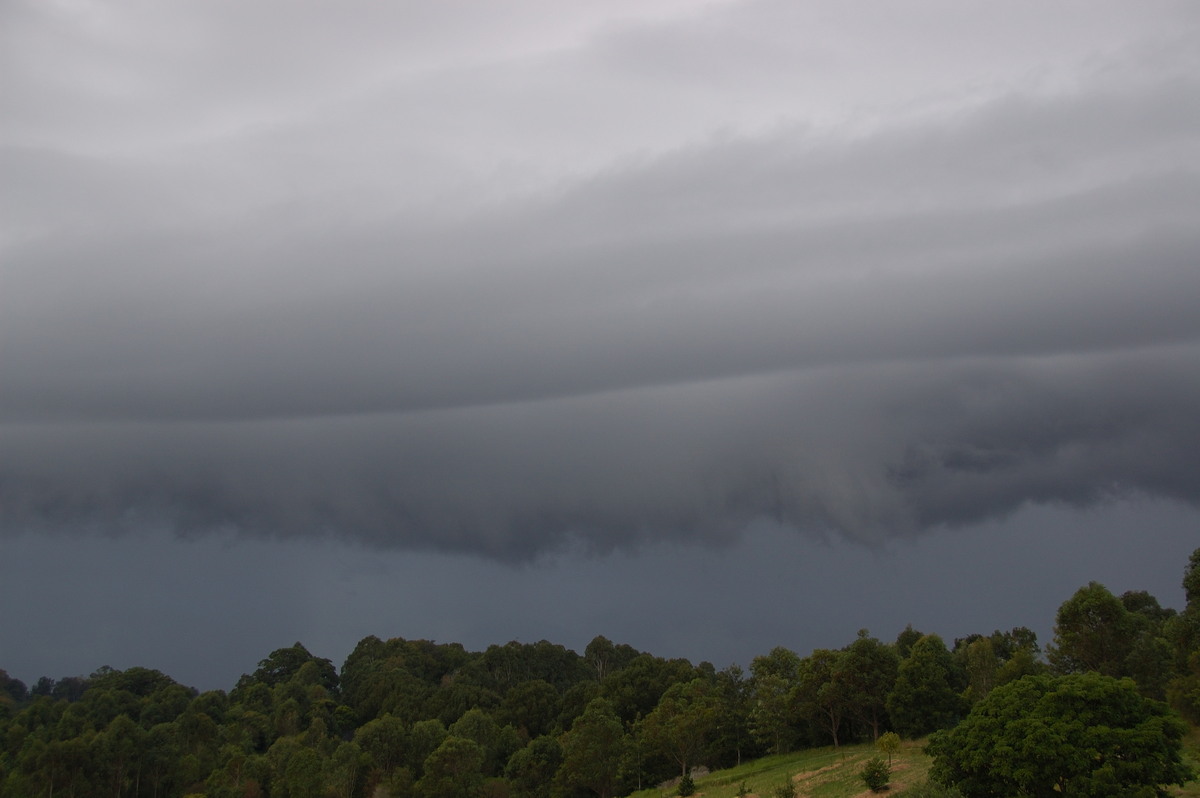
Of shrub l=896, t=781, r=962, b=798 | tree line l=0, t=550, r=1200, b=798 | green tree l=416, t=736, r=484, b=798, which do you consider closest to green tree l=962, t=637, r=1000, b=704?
tree line l=0, t=550, r=1200, b=798

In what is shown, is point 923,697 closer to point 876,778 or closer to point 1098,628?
point 1098,628

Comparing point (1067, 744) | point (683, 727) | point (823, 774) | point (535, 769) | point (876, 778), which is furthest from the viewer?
point (535, 769)

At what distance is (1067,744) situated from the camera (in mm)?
49250

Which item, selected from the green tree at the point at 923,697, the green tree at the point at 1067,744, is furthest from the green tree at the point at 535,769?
the green tree at the point at 1067,744

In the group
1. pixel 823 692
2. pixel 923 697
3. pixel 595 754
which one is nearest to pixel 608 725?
pixel 595 754

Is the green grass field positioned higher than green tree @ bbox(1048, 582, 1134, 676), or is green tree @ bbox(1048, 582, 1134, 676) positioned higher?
green tree @ bbox(1048, 582, 1134, 676)

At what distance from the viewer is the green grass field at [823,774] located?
6731 cm

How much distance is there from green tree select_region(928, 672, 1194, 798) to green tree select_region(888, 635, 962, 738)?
44.5m

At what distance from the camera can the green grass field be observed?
67.3 meters

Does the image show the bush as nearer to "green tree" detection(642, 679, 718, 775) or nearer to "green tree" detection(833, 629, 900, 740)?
"green tree" detection(833, 629, 900, 740)

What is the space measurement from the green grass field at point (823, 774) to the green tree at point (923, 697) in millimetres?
2393

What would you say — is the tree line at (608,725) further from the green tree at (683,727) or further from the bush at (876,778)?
the bush at (876,778)

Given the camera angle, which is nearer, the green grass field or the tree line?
the green grass field

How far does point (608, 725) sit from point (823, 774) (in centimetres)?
3027
